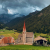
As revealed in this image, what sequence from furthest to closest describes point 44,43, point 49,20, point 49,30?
1. point 49,20
2. point 49,30
3. point 44,43

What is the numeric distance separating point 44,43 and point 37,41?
5.16 meters

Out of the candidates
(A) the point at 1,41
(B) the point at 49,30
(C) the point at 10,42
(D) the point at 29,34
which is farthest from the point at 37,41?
(B) the point at 49,30

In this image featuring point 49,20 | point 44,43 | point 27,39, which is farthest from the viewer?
point 49,20

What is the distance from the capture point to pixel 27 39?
66.1 m

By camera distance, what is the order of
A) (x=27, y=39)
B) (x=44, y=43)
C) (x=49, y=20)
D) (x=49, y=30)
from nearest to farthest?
(x=44, y=43) < (x=27, y=39) < (x=49, y=30) < (x=49, y=20)

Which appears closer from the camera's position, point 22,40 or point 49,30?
point 22,40

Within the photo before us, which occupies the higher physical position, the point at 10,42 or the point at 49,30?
the point at 49,30

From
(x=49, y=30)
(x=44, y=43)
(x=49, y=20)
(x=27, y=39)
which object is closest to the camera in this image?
(x=44, y=43)

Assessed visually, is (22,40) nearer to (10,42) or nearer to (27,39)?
(27,39)

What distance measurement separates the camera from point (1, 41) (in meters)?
60.5

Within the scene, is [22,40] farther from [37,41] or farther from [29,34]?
[37,41]

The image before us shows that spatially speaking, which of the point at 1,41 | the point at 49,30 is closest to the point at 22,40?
the point at 1,41

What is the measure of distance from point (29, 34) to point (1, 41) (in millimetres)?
22320

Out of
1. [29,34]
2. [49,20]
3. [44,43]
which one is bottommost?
[44,43]
